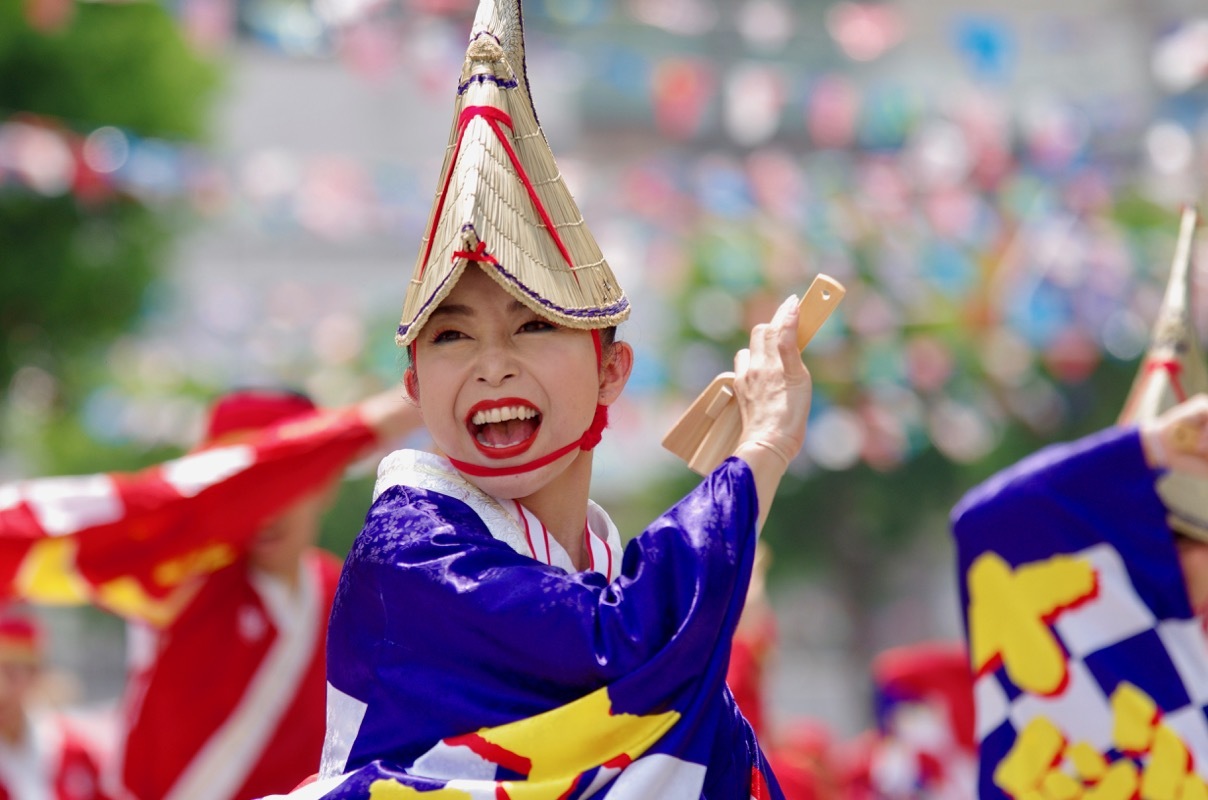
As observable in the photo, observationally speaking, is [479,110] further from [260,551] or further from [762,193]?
[762,193]

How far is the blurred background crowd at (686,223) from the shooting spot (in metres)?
12.9

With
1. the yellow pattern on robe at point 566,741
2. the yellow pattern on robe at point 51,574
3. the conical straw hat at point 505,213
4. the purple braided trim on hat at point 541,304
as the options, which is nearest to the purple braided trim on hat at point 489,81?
the conical straw hat at point 505,213

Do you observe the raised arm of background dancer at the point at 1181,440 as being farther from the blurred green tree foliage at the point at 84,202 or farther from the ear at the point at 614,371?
the blurred green tree foliage at the point at 84,202

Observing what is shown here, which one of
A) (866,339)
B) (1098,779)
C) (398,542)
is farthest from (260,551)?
(866,339)

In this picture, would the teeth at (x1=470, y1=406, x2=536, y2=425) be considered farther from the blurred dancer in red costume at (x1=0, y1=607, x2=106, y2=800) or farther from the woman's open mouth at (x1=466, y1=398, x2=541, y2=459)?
the blurred dancer in red costume at (x1=0, y1=607, x2=106, y2=800)

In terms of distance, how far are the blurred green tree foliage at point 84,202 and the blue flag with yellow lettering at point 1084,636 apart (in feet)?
35.0

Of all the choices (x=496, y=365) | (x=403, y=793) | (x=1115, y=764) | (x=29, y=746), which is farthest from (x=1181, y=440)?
(x=29, y=746)

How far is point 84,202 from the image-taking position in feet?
44.8

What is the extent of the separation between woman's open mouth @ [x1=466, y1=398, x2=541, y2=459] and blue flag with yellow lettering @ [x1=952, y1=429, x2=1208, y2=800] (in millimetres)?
1724

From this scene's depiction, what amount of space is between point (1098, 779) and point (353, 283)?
24796 millimetres

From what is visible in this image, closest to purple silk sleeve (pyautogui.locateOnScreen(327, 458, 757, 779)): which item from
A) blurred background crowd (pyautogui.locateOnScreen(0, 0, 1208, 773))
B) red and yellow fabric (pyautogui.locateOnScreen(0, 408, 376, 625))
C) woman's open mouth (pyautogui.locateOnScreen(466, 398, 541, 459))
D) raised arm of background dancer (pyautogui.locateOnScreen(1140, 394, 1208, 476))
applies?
woman's open mouth (pyautogui.locateOnScreen(466, 398, 541, 459))

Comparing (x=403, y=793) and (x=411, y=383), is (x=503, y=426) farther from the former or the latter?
(x=403, y=793)

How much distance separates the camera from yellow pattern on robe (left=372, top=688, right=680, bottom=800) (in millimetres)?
1927

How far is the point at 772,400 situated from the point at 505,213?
39 cm
